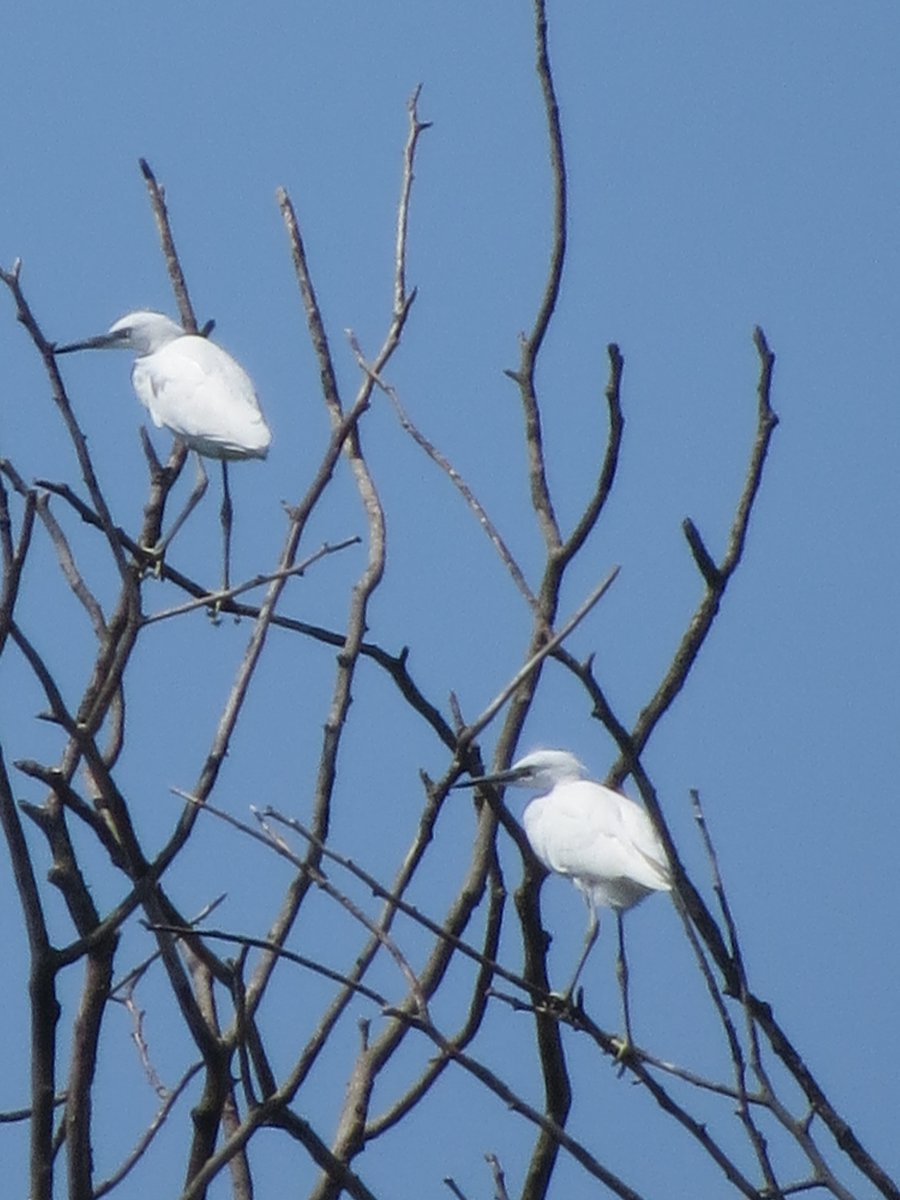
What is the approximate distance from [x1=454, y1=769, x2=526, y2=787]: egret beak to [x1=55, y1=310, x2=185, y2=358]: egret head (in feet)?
8.94

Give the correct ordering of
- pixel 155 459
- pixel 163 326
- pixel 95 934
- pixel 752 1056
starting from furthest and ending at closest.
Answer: pixel 163 326, pixel 155 459, pixel 95 934, pixel 752 1056

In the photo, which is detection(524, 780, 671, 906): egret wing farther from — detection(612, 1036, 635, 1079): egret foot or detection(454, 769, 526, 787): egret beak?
detection(612, 1036, 635, 1079): egret foot

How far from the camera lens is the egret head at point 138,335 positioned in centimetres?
750

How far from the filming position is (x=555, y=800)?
5.49 meters

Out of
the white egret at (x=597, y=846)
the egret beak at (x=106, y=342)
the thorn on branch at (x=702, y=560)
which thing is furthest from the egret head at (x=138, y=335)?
the thorn on branch at (x=702, y=560)

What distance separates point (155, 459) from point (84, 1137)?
1588 millimetres

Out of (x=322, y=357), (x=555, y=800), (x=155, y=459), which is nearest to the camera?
(x=155, y=459)

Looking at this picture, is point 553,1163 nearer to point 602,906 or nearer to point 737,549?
point 737,549

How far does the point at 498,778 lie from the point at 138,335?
350 cm

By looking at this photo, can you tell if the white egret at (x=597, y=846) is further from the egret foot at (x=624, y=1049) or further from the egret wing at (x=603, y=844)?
the egret foot at (x=624, y=1049)

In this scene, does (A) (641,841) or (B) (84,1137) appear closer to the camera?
(B) (84,1137)

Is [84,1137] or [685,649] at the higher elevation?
[685,649]

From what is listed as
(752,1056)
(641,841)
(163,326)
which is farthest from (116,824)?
(163,326)

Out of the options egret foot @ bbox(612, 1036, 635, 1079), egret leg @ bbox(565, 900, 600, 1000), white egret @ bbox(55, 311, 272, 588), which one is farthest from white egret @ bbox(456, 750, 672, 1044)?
egret foot @ bbox(612, 1036, 635, 1079)
